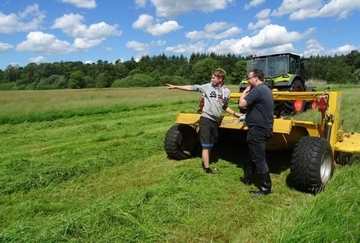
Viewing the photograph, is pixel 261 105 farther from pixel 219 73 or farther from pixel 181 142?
pixel 181 142

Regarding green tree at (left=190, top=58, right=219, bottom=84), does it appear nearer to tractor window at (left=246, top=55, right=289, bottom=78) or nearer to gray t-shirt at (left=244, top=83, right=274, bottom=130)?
tractor window at (left=246, top=55, right=289, bottom=78)

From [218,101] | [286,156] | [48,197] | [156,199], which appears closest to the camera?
[156,199]

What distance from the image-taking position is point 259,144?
4234 mm

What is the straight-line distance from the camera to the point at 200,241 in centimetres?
302

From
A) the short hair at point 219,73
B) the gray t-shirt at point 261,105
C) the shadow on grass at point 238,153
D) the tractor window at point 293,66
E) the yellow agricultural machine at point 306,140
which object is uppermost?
the tractor window at point 293,66

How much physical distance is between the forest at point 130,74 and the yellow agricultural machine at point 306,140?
2197 inches

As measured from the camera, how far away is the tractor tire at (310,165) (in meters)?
4.07

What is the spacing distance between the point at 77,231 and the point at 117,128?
711cm

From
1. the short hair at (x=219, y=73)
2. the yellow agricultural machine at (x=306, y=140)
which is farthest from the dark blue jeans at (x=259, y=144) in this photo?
the short hair at (x=219, y=73)

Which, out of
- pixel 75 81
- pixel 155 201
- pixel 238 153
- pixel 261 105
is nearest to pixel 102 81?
pixel 75 81

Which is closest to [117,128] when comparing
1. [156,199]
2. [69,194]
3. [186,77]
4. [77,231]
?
[69,194]

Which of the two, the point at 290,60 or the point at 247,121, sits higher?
the point at 290,60

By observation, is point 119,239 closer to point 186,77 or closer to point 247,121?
point 247,121

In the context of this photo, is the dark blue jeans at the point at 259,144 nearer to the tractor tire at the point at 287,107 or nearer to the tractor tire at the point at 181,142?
the tractor tire at the point at 181,142
